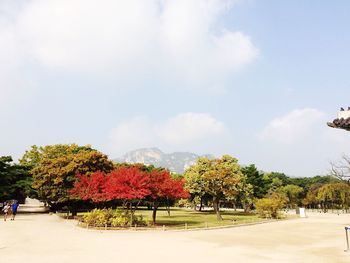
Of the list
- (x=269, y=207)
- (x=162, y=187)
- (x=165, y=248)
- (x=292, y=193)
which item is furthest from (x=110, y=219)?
(x=292, y=193)

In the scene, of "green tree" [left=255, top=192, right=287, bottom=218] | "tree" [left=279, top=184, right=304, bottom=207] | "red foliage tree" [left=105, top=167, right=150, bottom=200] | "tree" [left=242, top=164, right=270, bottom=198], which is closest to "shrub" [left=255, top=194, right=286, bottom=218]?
"green tree" [left=255, top=192, right=287, bottom=218]

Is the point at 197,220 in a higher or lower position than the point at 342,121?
lower

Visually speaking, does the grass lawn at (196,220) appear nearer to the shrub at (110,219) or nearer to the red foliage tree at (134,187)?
the shrub at (110,219)

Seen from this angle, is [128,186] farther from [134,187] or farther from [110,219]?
[110,219]

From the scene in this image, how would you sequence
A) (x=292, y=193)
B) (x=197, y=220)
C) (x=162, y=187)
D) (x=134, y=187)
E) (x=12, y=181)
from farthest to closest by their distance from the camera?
(x=292, y=193) → (x=12, y=181) → (x=197, y=220) → (x=162, y=187) → (x=134, y=187)

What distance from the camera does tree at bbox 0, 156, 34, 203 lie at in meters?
47.9

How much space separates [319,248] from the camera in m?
18.8

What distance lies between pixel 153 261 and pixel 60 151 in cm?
4328

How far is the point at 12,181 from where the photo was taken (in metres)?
50.2

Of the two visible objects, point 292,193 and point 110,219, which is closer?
point 110,219

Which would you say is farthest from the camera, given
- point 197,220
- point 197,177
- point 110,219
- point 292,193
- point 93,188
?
point 292,193

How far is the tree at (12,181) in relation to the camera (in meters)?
47.9

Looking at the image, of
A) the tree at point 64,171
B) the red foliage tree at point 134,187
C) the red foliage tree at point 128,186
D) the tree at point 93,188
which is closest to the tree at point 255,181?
the tree at point 64,171

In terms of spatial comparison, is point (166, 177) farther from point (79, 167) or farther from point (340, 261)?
point (340, 261)
